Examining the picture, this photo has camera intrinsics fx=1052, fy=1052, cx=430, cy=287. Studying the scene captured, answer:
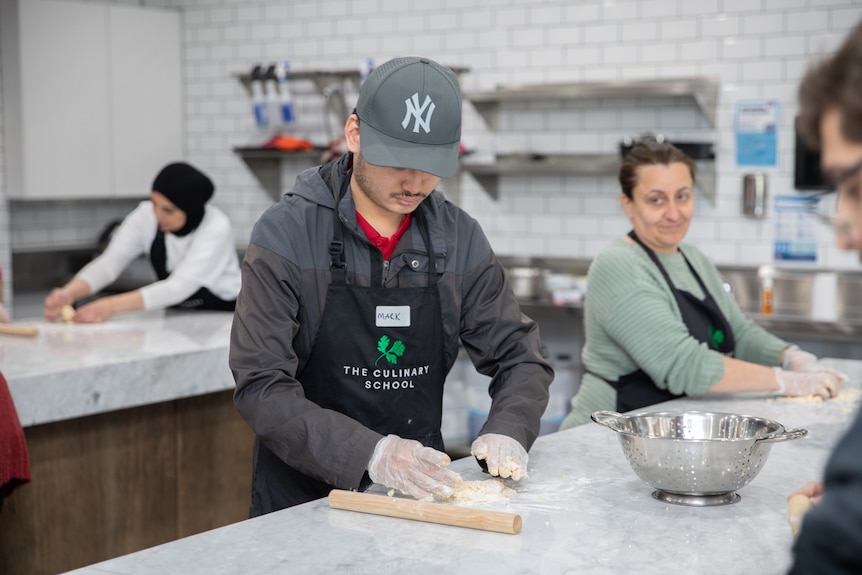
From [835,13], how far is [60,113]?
4515mm

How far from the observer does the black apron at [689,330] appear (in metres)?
3.11

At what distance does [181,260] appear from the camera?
16.1ft

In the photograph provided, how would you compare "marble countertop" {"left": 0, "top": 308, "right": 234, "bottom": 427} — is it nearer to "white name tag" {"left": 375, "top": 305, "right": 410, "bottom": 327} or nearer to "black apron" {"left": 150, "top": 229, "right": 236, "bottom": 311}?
"black apron" {"left": 150, "top": 229, "right": 236, "bottom": 311}

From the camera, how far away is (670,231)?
3193mm

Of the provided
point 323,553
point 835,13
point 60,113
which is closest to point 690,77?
point 835,13

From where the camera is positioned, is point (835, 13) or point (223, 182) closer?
point (835, 13)

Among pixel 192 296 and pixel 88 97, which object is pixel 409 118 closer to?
pixel 192 296

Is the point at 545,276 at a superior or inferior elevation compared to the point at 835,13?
inferior

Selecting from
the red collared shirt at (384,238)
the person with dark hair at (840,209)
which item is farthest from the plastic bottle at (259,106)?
the person with dark hair at (840,209)

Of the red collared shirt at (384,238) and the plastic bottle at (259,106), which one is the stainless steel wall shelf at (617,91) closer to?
the plastic bottle at (259,106)

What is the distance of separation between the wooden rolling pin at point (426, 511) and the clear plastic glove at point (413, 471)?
4 centimetres

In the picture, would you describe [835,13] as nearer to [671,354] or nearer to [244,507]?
[671,354]

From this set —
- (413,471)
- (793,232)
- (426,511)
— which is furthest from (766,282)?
(426,511)

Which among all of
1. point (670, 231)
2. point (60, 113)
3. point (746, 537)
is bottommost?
point (746, 537)
